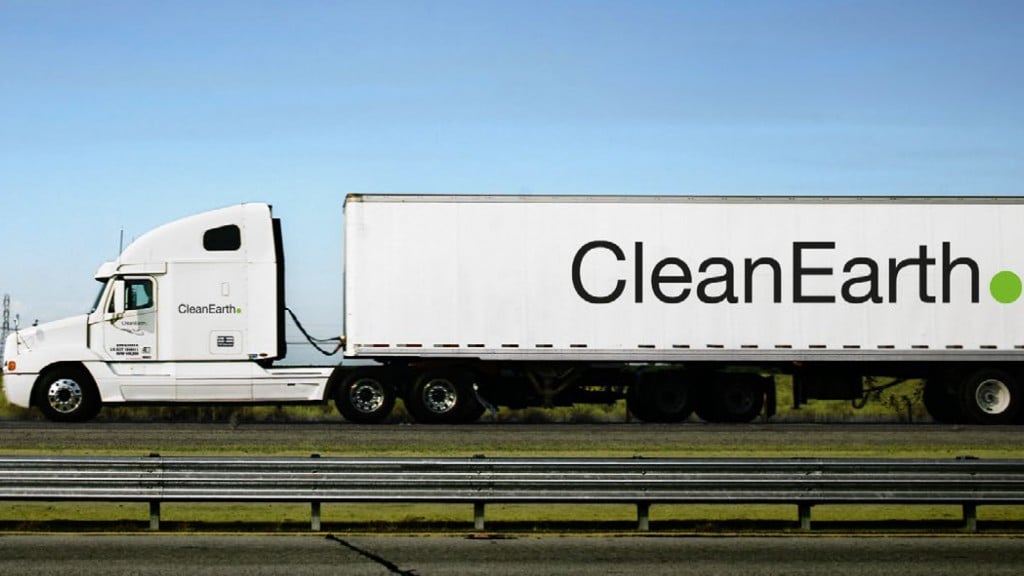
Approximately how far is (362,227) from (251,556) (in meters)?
13.9

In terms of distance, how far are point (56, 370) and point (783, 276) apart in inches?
509

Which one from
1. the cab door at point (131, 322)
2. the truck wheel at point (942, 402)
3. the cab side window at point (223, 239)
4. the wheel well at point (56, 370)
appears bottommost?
the truck wheel at point (942, 402)

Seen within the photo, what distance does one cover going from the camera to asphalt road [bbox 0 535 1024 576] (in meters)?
9.57

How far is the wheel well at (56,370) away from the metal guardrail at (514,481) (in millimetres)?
12164

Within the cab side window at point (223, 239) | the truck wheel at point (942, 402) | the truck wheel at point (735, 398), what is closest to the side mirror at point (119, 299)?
the cab side window at point (223, 239)

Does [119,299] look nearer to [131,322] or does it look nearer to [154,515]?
[131,322]

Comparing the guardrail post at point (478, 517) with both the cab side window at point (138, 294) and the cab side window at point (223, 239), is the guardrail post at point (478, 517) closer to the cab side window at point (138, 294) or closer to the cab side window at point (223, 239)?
the cab side window at point (223, 239)

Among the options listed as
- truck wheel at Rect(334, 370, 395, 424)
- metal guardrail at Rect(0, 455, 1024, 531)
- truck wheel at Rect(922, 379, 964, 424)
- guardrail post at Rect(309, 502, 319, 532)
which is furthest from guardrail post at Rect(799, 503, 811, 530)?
truck wheel at Rect(922, 379, 964, 424)

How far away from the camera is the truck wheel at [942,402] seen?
80.8 ft

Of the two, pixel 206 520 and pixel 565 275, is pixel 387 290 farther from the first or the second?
pixel 206 520

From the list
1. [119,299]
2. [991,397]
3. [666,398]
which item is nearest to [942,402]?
[991,397]

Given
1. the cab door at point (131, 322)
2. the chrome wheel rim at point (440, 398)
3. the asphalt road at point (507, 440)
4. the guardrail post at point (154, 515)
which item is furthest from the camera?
the cab door at point (131, 322)

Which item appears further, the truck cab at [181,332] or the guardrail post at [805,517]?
the truck cab at [181,332]

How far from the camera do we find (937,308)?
79.5ft
